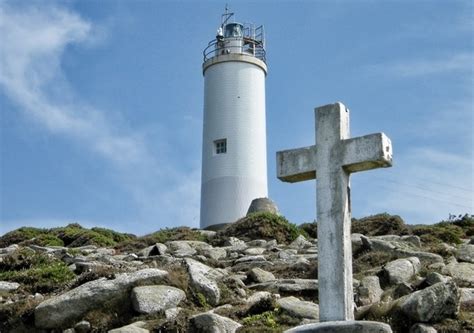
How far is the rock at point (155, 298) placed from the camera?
14.6 m

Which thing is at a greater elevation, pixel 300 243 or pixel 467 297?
pixel 300 243

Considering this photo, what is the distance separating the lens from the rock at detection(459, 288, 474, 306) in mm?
14141

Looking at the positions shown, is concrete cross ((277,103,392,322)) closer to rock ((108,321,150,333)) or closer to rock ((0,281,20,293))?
rock ((108,321,150,333))

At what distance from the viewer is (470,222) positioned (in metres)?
28.4

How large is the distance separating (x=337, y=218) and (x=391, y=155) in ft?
3.34

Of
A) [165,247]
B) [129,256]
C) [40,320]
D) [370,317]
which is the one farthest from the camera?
[165,247]

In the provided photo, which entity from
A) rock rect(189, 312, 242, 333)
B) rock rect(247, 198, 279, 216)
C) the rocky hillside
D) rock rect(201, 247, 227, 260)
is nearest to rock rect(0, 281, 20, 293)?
the rocky hillside

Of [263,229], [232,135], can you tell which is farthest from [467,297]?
[232,135]

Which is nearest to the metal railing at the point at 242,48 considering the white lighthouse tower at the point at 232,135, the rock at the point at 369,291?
the white lighthouse tower at the point at 232,135

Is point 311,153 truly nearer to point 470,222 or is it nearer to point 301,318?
point 301,318

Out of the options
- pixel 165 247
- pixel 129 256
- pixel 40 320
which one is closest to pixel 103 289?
pixel 40 320

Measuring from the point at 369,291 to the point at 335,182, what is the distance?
566cm

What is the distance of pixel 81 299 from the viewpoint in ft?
49.0

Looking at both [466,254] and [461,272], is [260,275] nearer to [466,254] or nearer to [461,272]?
[461,272]
